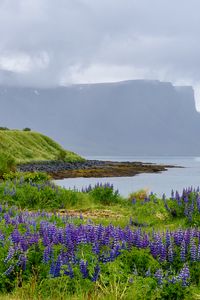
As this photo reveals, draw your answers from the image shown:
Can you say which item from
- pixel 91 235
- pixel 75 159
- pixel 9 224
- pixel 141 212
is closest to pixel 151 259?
pixel 91 235

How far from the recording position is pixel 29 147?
81.0m

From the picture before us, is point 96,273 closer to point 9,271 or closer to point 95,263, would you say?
point 95,263

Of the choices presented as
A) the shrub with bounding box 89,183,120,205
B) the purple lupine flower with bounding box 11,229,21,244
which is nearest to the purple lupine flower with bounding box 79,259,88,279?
the purple lupine flower with bounding box 11,229,21,244

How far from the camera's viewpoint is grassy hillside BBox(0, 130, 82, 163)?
73375 mm

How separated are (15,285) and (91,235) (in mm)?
1362

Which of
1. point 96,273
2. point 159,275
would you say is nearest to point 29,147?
point 96,273

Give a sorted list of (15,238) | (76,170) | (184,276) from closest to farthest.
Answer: (184,276)
(15,238)
(76,170)

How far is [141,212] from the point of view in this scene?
13938 millimetres

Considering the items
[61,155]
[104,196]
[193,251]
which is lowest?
[193,251]

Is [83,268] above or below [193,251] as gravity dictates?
below

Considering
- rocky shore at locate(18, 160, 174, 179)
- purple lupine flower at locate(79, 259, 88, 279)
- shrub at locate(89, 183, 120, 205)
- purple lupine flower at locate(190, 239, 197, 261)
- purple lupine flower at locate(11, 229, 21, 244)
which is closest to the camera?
purple lupine flower at locate(79, 259, 88, 279)

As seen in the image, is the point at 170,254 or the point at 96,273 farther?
the point at 170,254

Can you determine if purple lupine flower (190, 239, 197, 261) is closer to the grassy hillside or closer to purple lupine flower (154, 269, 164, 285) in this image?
purple lupine flower (154, 269, 164, 285)

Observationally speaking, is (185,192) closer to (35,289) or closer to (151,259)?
(151,259)
